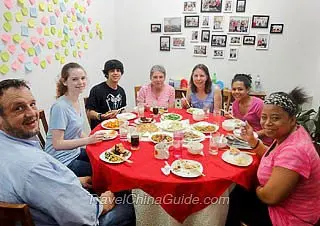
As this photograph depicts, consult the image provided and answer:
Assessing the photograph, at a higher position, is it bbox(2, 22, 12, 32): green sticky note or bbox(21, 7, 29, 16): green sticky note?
bbox(21, 7, 29, 16): green sticky note

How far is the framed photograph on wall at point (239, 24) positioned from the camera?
3.63 m

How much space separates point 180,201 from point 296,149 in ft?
2.19

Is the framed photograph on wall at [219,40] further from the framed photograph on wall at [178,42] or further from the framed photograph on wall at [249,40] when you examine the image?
the framed photograph on wall at [178,42]

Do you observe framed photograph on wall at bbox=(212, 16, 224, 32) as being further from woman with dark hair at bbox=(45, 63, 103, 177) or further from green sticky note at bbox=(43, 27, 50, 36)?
woman with dark hair at bbox=(45, 63, 103, 177)

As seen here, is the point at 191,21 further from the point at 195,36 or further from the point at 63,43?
the point at 63,43

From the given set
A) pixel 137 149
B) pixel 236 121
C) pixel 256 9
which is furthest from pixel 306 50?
pixel 137 149

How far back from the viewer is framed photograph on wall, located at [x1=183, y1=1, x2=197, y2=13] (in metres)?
3.80

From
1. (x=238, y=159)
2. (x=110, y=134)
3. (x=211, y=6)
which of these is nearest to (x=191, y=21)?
(x=211, y=6)

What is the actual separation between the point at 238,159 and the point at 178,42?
276cm

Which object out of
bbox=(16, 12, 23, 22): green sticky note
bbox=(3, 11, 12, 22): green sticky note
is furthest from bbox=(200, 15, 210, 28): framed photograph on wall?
bbox=(3, 11, 12, 22): green sticky note

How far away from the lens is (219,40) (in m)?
3.81

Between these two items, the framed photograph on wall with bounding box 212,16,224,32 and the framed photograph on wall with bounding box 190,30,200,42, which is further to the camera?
the framed photograph on wall with bounding box 190,30,200,42

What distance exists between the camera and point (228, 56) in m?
3.81

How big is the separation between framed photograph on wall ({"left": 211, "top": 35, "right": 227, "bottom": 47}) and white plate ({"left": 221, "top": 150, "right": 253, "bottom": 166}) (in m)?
2.48
